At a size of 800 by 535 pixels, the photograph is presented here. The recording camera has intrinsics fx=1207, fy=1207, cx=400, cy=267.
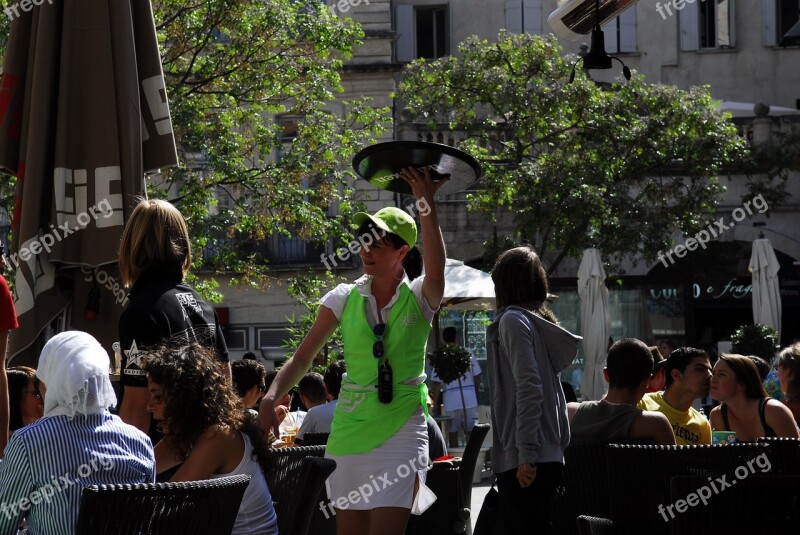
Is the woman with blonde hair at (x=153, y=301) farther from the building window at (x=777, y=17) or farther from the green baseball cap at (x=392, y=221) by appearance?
the building window at (x=777, y=17)

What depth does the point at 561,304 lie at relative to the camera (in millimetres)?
24297

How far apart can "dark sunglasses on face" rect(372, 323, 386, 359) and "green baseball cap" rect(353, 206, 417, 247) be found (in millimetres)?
399

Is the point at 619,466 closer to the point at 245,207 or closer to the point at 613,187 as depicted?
the point at 245,207

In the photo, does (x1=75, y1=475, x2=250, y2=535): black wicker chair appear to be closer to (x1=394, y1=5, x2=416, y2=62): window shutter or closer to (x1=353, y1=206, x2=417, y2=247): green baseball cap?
(x1=353, y1=206, x2=417, y2=247): green baseball cap

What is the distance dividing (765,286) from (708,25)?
1218 centimetres

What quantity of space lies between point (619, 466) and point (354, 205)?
12.4 metres

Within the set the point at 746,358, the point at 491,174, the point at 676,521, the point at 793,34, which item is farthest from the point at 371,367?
the point at 491,174

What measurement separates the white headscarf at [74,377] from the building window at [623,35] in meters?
26.5

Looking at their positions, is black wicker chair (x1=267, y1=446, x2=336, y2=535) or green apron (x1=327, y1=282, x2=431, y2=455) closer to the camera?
black wicker chair (x1=267, y1=446, x2=336, y2=535)

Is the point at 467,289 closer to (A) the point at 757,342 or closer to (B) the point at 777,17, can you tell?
(A) the point at 757,342
